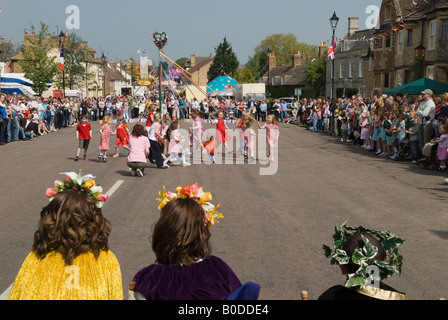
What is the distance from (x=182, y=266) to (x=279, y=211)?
23.1 feet

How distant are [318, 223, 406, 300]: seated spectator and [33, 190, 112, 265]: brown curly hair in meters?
1.44

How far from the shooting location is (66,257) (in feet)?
10.9

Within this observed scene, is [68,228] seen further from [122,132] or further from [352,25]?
[352,25]

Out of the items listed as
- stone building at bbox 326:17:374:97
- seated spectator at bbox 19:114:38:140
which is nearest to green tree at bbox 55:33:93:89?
Answer: stone building at bbox 326:17:374:97

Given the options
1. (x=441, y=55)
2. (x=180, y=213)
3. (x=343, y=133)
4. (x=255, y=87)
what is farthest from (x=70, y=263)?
(x=255, y=87)

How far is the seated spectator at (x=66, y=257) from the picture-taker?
3.28m

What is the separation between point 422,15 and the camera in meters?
36.6

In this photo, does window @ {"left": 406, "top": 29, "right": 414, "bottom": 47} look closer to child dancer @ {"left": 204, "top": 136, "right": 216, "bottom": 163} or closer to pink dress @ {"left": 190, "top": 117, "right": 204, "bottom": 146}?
pink dress @ {"left": 190, "top": 117, "right": 204, "bottom": 146}

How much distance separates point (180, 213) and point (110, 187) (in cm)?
994

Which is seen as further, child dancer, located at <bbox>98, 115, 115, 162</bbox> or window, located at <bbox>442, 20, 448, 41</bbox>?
window, located at <bbox>442, 20, 448, 41</bbox>

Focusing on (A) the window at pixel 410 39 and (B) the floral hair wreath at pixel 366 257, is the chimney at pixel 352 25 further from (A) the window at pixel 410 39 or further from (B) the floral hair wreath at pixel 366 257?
(B) the floral hair wreath at pixel 366 257

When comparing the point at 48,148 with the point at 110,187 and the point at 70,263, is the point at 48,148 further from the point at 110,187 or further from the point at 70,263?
the point at 70,263

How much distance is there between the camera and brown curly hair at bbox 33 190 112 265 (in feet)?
10.7

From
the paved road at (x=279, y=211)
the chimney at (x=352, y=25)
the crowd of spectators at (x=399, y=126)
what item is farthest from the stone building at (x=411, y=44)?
the chimney at (x=352, y=25)
